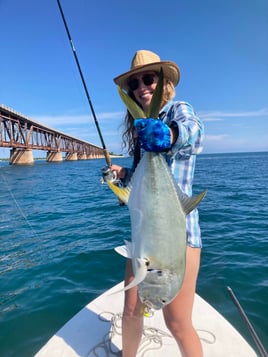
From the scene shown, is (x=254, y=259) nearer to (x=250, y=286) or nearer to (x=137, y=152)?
(x=250, y=286)

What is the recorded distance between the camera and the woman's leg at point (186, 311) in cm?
229

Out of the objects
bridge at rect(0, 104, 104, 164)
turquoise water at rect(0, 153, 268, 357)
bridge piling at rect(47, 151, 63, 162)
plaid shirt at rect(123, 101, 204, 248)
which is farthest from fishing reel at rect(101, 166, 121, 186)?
bridge piling at rect(47, 151, 63, 162)

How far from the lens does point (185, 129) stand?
1853 mm

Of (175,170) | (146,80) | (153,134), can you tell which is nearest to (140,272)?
(153,134)

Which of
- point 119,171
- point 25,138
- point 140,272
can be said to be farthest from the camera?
point 25,138

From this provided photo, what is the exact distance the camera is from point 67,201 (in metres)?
15.1

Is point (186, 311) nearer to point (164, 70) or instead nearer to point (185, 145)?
point (185, 145)

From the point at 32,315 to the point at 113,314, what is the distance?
64.6 inches

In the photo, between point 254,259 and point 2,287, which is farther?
point 254,259

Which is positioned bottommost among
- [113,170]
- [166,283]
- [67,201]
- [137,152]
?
[67,201]

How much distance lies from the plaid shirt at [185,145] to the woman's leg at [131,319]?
723mm

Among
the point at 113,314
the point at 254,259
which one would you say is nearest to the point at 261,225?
the point at 254,259

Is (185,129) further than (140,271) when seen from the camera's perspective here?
Yes

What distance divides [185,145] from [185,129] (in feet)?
0.38
